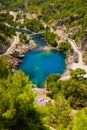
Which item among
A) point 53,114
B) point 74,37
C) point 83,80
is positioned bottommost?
point 74,37

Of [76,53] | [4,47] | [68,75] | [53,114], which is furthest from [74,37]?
[53,114]

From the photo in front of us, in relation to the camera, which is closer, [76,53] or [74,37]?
[76,53]

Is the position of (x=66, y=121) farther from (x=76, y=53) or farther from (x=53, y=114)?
(x=76, y=53)

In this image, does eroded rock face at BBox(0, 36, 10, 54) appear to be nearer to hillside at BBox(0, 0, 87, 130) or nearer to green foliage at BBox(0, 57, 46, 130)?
hillside at BBox(0, 0, 87, 130)

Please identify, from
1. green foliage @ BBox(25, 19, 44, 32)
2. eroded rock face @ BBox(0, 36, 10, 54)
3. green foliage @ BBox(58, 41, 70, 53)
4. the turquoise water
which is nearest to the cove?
the turquoise water

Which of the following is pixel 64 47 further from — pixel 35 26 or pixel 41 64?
pixel 35 26

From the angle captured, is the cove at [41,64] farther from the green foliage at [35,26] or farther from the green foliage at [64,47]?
the green foliage at [35,26]
